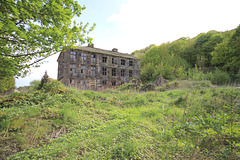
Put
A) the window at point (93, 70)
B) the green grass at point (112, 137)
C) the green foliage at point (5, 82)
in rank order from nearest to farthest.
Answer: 1. the green grass at point (112, 137)
2. the green foliage at point (5, 82)
3. the window at point (93, 70)

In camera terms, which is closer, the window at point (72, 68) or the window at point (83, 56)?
the window at point (72, 68)

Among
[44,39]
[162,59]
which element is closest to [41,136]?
[44,39]

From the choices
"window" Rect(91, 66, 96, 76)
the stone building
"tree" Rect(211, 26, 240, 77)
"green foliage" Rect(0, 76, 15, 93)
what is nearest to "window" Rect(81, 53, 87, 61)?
the stone building

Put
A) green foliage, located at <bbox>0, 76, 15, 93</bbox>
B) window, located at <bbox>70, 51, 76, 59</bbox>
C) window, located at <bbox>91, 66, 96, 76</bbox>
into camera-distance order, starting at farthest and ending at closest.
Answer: window, located at <bbox>91, 66, 96, 76</bbox>
window, located at <bbox>70, 51, 76, 59</bbox>
green foliage, located at <bbox>0, 76, 15, 93</bbox>

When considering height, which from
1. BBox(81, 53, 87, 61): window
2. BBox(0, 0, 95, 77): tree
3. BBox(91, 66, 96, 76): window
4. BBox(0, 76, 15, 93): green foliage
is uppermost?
BBox(81, 53, 87, 61): window

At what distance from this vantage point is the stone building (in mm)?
18289

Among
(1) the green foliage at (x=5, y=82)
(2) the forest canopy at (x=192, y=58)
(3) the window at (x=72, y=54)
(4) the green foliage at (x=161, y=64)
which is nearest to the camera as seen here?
(1) the green foliage at (x=5, y=82)

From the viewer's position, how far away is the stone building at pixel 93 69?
1829 centimetres

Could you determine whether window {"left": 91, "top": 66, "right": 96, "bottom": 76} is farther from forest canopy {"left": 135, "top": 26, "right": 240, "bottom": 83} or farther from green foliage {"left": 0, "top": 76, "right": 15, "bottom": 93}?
forest canopy {"left": 135, "top": 26, "right": 240, "bottom": 83}

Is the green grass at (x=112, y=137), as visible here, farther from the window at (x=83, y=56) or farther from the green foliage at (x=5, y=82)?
the window at (x=83, y=56)

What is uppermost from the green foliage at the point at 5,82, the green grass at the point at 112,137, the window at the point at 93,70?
the window at the point at 93,70

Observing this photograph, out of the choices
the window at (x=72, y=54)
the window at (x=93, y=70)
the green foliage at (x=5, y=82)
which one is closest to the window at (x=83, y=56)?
the window at (x=72, y=54)

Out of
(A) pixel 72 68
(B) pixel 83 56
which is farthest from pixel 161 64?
(A) pixel 72 68

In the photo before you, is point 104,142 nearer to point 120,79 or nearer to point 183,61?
point 120,79
